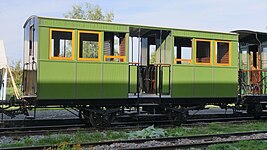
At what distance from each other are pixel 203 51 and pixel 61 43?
17.7 feet

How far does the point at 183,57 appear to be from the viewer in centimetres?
1284

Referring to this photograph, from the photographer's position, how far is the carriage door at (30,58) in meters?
10.9

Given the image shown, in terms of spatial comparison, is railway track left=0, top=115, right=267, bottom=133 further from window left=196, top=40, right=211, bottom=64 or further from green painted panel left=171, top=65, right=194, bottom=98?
window left=196, top=40, right=211, bottom=64

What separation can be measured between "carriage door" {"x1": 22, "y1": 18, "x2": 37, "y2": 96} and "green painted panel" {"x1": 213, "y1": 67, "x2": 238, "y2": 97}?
261 inches

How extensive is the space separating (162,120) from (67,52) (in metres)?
5.05

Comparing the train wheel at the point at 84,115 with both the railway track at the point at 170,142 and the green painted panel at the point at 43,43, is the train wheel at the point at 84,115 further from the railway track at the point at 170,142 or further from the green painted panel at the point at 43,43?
the railway track at the point at 170,142

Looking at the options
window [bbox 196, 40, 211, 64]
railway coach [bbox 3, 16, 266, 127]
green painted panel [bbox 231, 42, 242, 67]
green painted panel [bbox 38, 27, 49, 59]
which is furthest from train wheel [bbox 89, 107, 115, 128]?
green painted panel [bbox 231, 42, 242, 67]

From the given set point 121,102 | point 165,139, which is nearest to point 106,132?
point 121,102

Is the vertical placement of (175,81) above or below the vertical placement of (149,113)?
above

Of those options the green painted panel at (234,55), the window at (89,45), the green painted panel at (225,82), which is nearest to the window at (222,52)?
the green painted panel at (234,55)

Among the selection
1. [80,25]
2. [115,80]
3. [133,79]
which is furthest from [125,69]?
[80,25]

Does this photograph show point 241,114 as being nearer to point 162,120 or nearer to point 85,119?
point 162,120

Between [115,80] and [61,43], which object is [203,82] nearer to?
[115,80]

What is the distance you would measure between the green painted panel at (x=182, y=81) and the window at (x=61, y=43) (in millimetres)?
3814
